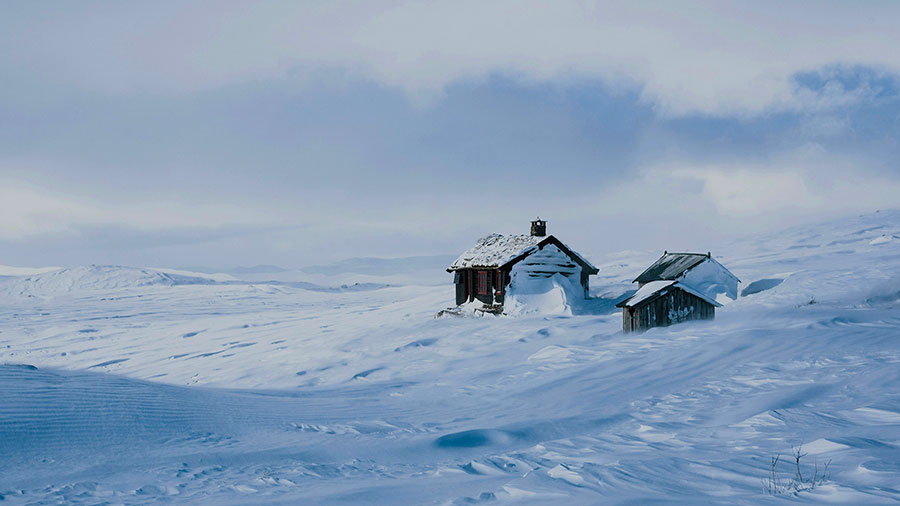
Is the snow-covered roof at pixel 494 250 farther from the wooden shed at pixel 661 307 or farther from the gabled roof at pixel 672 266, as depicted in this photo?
the wooden shed at pixel 661 307

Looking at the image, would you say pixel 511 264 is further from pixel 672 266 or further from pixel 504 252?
pixel 672 266

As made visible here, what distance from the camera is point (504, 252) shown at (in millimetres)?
29797

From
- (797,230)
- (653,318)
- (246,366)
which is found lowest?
(246,366)

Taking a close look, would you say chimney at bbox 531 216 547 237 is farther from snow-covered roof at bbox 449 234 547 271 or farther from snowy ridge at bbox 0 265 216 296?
snowy ridge at bbox 0 265 216 296

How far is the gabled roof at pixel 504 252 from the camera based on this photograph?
95.2 feet

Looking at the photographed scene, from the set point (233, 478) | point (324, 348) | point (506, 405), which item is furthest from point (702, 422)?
point (324, 348)

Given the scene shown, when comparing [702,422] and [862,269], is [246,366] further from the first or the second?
[862,269]

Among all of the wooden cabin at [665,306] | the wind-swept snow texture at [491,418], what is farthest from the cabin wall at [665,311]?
the wind-swept snow texture at [491,418]

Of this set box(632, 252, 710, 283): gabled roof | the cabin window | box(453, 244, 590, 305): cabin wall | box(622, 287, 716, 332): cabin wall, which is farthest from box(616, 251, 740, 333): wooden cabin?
the cabin window

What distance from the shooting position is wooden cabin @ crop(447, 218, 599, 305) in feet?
95.3

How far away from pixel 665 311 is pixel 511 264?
1066 cm

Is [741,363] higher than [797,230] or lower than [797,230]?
lower

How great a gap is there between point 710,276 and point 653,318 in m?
12.9

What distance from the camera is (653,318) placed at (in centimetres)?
1867
